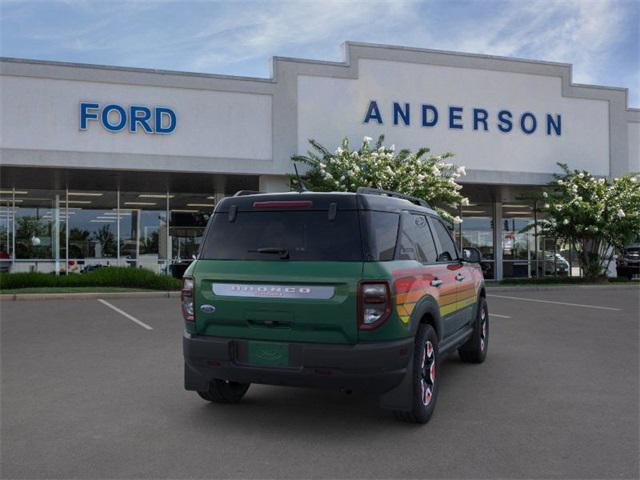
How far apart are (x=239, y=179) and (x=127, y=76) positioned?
4.98 m

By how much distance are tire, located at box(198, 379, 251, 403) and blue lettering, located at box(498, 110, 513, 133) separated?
2022cm

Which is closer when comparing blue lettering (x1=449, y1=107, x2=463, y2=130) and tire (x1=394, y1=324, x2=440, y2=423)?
tire (x1=394, y1=324, x2=440, y2=423)

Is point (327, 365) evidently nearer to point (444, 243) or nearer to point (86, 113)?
point (444, 243)

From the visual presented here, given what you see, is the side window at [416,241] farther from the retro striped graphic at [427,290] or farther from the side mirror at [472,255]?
the side mirror at [472,255]

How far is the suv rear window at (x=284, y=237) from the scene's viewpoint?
16.7 feet

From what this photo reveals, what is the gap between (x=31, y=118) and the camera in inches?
753

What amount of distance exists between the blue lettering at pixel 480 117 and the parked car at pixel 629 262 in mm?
9484

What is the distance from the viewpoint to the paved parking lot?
4.38 m

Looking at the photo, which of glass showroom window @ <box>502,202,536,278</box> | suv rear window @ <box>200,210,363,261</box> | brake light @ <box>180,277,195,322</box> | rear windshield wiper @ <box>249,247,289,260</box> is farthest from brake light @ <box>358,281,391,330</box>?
glass showroom window @ <box>502,202,536,278</box>

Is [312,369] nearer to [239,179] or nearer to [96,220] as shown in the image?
[239,179]

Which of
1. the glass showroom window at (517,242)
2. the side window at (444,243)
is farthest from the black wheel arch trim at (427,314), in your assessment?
the glass showroom window at (517,242)

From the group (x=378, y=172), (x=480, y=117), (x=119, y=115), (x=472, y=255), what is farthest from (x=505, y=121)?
(x=472, y=255)

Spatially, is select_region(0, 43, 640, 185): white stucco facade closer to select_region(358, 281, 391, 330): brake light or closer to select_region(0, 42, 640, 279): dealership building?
select_region(0, 42, 640, 279): dealership building

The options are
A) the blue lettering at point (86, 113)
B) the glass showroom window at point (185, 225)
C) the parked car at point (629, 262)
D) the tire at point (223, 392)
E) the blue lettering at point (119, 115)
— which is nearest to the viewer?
the tire at point (223, 392)
